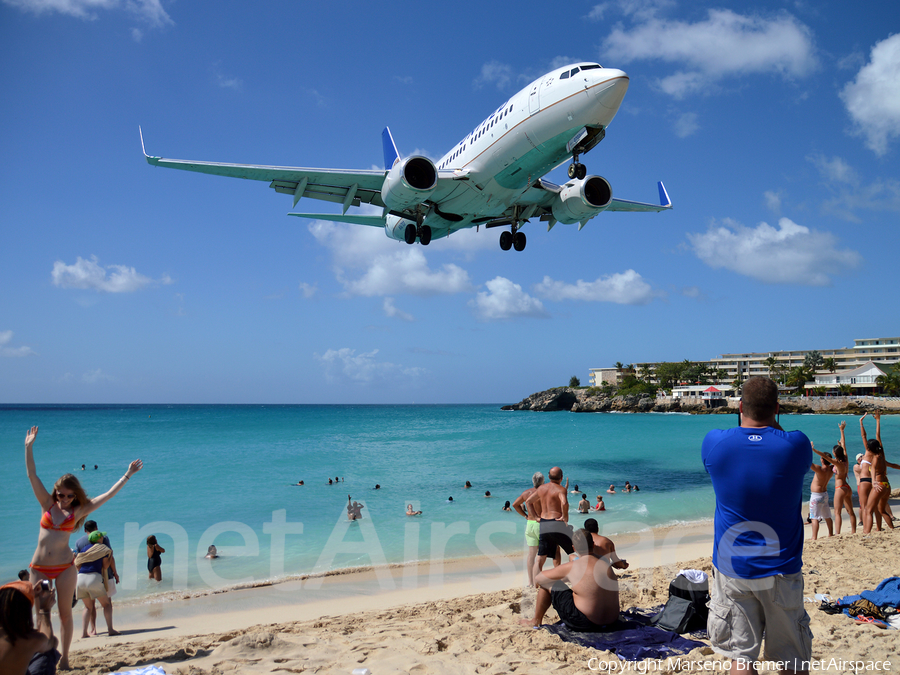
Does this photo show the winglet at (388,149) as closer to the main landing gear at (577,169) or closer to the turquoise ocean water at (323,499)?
the main landing gear at (577,169)

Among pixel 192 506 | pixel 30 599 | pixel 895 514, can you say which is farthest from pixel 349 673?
pixel 192 506

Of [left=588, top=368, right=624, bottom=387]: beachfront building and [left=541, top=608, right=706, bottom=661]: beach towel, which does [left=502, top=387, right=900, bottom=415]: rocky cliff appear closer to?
[left=588, top=368, right=624, bottom=387]: beachfront building

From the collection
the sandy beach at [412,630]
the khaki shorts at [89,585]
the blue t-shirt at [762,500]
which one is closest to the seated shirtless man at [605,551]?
the sandy beach at [412,630]

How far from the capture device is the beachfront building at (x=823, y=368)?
294 ft

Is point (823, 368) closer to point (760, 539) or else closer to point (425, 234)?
point (425, 234)

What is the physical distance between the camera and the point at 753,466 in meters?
2.69

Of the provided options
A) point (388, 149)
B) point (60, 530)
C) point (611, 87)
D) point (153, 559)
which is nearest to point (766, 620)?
point (60, 530)

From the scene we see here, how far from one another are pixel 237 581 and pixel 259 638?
5.85 metres

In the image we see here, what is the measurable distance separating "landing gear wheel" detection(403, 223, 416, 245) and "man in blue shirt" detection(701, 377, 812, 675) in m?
14.9

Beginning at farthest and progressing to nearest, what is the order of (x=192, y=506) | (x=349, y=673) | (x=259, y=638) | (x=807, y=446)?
1. (x=192, y=506)
2. (x=259, y=638)
3. (x=349, y=673)
4. (x=807, y=446)

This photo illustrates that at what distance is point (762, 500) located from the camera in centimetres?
268

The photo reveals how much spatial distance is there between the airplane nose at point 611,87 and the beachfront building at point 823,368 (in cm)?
9709

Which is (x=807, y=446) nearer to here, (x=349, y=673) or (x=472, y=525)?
(x=349, y=673)

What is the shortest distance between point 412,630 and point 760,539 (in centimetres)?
390
